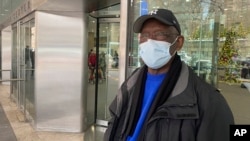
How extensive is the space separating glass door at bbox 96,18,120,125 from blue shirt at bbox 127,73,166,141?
4250mm

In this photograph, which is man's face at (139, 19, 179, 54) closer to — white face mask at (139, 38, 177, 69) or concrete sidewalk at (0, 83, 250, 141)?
white face mask at (139, 38, 177, 69)

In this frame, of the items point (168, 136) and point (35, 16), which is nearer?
point (168, 136)

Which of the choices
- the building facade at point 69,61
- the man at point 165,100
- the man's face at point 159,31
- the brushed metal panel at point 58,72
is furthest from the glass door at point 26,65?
the man's face at point 159,31

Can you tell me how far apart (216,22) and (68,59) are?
3.40 metres

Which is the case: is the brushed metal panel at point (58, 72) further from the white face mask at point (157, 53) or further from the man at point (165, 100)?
the white face mask at point (157, 53)

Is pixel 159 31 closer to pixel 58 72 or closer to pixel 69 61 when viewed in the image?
pixel 69 61

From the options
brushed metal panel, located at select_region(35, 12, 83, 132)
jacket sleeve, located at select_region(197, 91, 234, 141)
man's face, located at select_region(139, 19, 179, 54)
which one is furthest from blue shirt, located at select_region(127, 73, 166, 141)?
brushed metal panel, located at select_region(35, 12, 83, 132)

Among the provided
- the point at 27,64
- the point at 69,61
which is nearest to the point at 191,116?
the point at 69,61

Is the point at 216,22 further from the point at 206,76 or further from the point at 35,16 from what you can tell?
the point at 35,16

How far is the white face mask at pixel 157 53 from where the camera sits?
1429mm

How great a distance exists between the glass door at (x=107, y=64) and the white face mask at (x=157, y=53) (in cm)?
427

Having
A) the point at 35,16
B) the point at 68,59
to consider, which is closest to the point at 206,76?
the point at 68,59

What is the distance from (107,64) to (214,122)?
15.5ft

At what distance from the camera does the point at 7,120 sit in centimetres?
633
